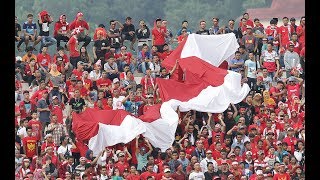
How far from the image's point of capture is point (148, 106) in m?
38.1

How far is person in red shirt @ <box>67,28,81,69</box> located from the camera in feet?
134

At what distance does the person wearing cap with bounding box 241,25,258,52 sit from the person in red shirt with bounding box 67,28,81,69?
400 cm

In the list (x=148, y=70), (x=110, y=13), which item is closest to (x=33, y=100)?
(x=148, y=70)

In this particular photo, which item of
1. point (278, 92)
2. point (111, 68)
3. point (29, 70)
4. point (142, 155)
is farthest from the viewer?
point (111, 68)

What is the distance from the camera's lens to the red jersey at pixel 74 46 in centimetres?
4116

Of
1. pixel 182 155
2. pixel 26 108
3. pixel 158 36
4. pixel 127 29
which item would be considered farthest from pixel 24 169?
pixel 127 29

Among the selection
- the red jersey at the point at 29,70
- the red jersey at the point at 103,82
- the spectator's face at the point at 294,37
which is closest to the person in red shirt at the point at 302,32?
the spectator's face at the point at 294,37

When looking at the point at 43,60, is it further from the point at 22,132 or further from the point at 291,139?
the point at 291,139

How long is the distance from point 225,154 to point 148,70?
4.77m

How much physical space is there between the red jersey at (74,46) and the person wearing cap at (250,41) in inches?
158

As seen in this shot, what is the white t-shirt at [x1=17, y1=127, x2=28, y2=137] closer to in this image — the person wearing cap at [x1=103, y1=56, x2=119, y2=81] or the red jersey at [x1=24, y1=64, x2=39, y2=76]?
the red jersey at [x1=24, y1=64, x2=39, y2=76]

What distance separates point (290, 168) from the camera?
1420 inches

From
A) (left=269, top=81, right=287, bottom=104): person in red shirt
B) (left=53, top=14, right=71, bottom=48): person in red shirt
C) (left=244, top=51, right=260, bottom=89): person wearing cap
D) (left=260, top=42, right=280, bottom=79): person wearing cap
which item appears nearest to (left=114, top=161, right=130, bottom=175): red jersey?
(left=269, top=81, right=287, bottom=104): person in red shirt

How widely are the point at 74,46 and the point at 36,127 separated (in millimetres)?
4765
